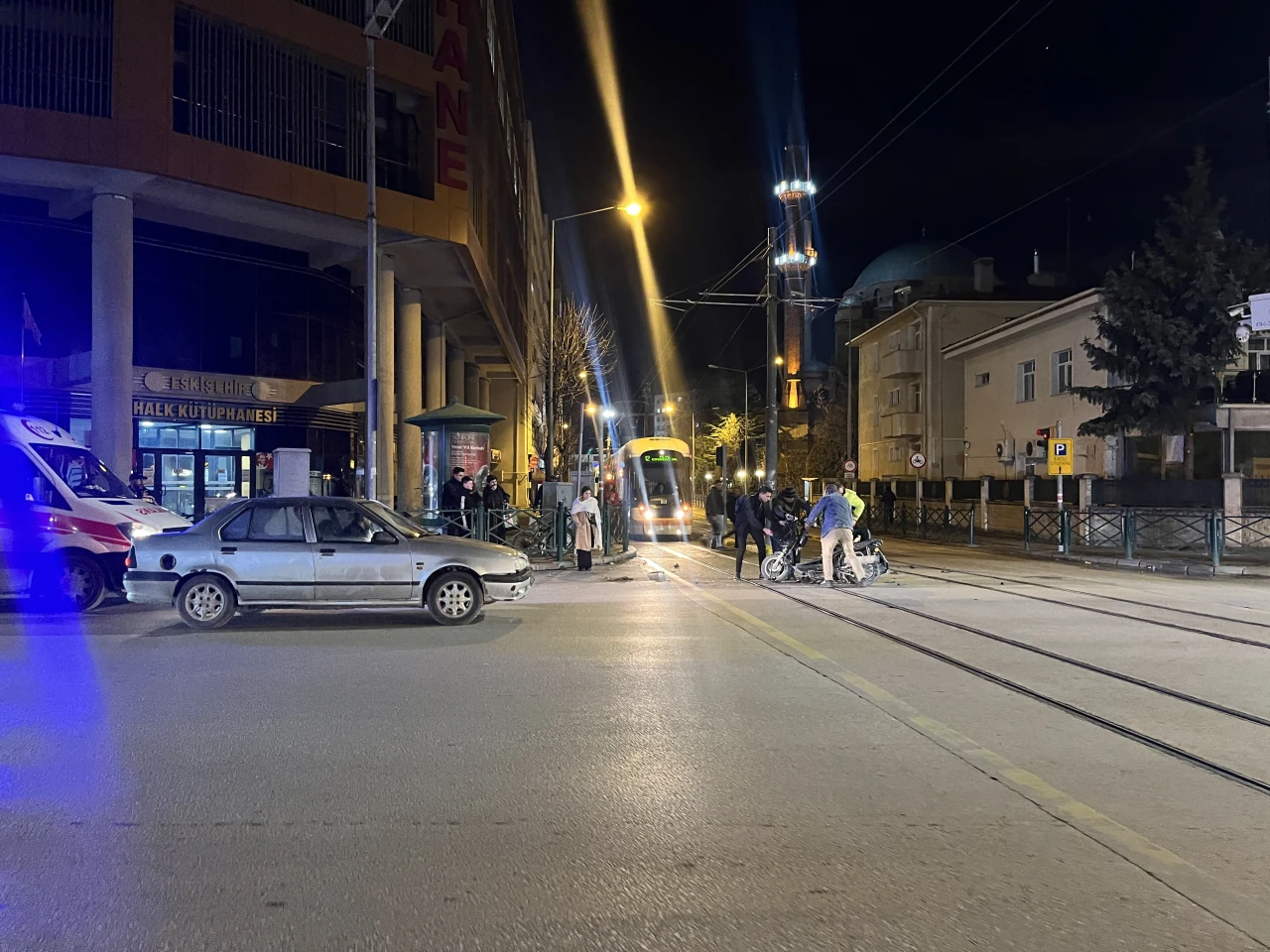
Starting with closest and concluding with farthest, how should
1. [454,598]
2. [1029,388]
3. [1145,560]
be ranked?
[454,598] → [1145,560] → [1029,388]

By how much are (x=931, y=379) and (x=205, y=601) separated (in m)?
43.1

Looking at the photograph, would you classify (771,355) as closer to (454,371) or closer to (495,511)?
(495,511)

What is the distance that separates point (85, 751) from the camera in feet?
21.2

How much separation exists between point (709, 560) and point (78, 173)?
50.7 feet

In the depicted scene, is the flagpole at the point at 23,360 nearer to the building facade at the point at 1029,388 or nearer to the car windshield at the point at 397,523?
the car windshield at the point at 397,523

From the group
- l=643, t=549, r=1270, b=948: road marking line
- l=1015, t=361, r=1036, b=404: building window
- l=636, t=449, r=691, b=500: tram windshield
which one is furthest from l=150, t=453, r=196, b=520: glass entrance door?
l=1015, t=361, r=1036, b=404: building window

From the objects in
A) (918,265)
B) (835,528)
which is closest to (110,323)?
(835,528)

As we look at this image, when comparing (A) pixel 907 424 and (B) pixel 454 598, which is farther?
(A) pixel 907 424

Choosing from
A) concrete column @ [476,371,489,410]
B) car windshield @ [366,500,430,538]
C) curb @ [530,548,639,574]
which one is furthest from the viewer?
concrete column @ [476,371,489,410]

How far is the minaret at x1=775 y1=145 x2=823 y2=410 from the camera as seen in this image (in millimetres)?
84312

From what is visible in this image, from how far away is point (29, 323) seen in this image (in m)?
21.1

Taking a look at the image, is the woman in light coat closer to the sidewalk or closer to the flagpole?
the flagpole

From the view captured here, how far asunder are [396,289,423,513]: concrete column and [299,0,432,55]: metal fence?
7.27 meters

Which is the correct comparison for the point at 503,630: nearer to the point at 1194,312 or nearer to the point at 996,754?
the point at 996,754
